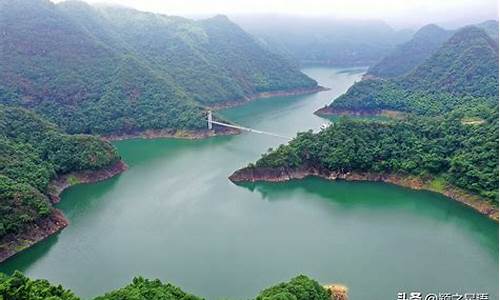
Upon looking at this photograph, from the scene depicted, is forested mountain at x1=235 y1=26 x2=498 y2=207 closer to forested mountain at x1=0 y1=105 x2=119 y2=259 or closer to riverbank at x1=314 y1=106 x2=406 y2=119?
forested mountain at x1=0 y1=105 x2=119 y2=259

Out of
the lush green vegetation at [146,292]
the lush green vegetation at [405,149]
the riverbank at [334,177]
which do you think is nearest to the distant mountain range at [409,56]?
the lush green vegetation at [405,149]

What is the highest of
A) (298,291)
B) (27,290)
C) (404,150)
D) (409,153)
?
(404,150)

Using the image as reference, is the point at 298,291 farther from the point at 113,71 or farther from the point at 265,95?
the point at 265,95

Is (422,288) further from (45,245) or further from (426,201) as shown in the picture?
(45,245)

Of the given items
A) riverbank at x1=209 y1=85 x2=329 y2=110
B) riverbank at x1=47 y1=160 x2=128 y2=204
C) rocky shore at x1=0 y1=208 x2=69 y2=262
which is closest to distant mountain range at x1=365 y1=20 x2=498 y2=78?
riverbank at x1=209 y1=85 x2=329 y2=110

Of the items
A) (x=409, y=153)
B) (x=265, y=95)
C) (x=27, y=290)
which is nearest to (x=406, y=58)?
(x=265, y=95)

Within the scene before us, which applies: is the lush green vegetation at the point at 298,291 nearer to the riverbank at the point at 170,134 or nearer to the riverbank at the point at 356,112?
the riverbank at the point at 170,134
